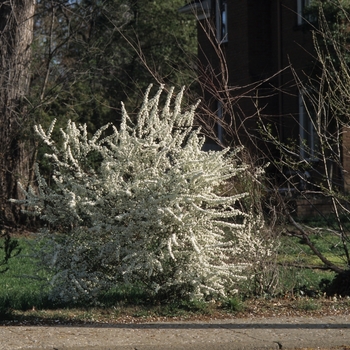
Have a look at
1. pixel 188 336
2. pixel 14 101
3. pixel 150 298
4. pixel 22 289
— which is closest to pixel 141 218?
pixel 150 298

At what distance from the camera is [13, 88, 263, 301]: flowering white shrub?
26.4 feet

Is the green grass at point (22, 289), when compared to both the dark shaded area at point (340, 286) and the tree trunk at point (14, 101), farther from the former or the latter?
the tree trunk at point (14, 101)

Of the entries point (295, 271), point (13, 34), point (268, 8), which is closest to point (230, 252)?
point (295, 271)

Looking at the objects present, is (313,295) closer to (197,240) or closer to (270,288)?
(270,288)

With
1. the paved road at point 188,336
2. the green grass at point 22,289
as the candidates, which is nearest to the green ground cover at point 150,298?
the green grass at point 22,289

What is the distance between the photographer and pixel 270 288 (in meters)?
8.97

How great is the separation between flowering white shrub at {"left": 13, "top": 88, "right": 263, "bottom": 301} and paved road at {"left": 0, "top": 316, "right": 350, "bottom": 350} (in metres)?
0.71

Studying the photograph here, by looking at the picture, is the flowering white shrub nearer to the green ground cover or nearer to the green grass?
the green ground cover

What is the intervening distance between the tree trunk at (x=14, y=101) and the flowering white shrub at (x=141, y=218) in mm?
9517

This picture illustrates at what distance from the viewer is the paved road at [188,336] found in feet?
22.1

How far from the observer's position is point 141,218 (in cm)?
807

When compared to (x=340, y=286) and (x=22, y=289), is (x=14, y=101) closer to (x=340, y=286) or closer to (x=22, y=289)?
(x=22, y=289)

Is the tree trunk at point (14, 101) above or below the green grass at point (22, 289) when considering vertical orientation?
above

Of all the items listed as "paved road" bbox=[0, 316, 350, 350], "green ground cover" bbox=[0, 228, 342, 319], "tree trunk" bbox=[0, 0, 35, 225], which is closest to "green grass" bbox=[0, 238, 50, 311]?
"green ground cover" bbox=[0, 228, 342, 319]
